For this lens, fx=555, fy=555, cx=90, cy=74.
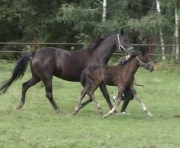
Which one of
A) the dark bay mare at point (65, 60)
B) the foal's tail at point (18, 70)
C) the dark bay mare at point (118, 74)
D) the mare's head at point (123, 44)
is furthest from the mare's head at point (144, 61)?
the foal's tail at point (18, 70)

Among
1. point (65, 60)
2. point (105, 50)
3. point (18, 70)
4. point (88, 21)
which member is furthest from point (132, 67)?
point (88, 21)

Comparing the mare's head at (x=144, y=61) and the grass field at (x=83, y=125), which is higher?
the mare's head at (x=144, y=61)

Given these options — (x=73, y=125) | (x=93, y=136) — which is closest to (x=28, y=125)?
(x=73, y=125)

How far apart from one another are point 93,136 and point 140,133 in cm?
93

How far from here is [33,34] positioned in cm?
3238

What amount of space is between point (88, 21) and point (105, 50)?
644 inches

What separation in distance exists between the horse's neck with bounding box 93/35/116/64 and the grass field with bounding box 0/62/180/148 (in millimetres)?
1318

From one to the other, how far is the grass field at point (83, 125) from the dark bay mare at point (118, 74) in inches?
26.4

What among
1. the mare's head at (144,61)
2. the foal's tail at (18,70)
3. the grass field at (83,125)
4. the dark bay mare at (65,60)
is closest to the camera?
the grass field at (83,125)

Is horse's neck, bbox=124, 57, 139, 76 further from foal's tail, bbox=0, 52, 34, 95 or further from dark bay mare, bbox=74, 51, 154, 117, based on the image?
foal's tail, bbox=0, 52, 34, 95

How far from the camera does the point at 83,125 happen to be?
1095 centimetres

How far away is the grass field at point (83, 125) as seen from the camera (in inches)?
359

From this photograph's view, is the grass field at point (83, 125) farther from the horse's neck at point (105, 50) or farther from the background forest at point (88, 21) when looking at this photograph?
the background forest at point (88, 21)

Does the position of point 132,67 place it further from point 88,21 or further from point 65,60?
point 88,21
